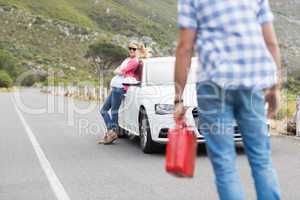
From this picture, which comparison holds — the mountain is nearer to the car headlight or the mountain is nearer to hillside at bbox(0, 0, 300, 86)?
hillside at bbox(0, 0, 300, 86)

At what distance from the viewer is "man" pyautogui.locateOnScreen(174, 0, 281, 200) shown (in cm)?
432

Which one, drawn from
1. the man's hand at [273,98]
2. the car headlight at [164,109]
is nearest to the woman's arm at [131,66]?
the car headlight at [164,109]

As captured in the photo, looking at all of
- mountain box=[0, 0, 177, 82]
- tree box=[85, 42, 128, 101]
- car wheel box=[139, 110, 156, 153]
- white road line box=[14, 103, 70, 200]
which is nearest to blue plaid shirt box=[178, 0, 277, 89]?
white road line box=[14, 103, 70, 200]

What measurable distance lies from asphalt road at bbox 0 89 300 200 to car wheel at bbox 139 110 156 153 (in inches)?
6.9

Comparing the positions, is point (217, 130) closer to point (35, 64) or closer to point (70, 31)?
point (35, 64)

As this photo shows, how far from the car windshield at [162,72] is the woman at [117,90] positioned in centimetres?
30

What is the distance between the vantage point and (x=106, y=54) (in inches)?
3558

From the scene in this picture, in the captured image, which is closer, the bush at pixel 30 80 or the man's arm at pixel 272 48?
the man's arm at pixel 272 48

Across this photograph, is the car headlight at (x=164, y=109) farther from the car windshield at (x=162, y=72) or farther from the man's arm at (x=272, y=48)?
the man's arm at (x=272, y=48)

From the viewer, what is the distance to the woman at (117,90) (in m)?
11.5

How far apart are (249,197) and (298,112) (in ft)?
20.0

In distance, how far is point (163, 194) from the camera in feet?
23.0

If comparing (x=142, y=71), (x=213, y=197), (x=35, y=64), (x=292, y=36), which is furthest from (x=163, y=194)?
(x=292, y=36)

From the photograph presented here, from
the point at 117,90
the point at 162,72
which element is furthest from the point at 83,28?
the point at 162,72
